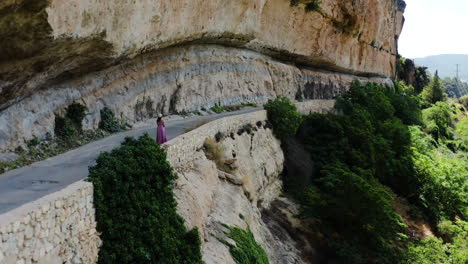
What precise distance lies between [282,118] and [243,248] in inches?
440

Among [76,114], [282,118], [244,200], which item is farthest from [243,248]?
[282,118]

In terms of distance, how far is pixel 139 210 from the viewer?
8.62 meters

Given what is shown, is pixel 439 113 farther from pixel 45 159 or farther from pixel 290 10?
pixel 45 159

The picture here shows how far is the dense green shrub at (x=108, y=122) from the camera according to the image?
15.4m

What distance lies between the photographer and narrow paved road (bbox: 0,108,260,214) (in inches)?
300

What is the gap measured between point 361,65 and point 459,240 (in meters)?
29.4

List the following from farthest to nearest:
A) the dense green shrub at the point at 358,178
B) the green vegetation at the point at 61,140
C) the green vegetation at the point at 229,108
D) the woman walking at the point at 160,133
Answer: the green vegetation at the point at 229,108
the dense green shrub at the point at 358,178
the green vegetation at the point at 61,140
the woman walking at the point at 160,133

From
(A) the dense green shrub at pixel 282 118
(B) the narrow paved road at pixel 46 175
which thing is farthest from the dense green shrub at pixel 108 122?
(A) the dense green shrub at pixel 282 118

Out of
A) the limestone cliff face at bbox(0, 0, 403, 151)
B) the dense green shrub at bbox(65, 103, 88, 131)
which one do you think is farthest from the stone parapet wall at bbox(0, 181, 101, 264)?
the dense green shrub at bbox(65, 103, 88, 131)

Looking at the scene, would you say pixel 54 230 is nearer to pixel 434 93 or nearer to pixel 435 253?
pixel 435 253

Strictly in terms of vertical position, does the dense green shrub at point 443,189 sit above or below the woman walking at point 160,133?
below

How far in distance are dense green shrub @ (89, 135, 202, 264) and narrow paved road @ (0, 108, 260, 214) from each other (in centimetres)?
82

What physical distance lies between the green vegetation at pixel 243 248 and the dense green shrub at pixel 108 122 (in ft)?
21.4

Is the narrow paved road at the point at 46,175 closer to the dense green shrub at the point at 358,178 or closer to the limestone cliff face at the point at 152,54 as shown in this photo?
the limestone cliff face at the point at 152,54
